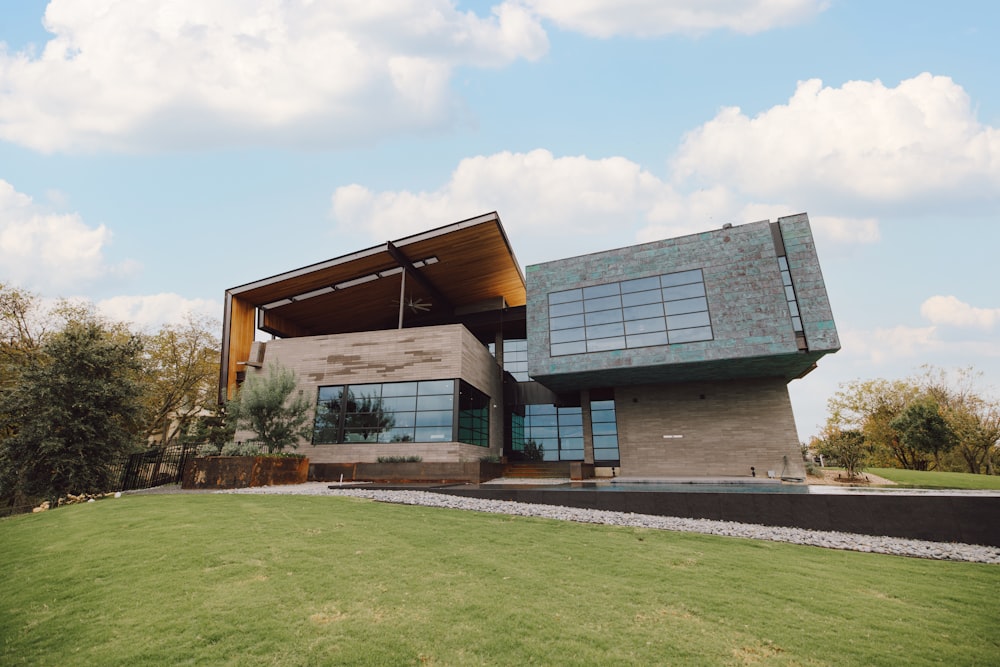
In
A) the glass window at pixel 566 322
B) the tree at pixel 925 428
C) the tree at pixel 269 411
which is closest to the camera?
the tree at pixel 269 411

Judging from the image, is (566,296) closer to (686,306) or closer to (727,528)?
(686,306)

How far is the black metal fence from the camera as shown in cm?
1627

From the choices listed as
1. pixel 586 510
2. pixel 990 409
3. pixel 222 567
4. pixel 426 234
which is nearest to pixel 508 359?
pixel 426 234

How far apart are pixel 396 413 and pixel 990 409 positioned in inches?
1663

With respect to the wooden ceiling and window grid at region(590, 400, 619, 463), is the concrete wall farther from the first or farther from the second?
the wooden ceiling

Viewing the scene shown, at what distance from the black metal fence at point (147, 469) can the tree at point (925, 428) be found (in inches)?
1543

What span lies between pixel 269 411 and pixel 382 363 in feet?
16.7

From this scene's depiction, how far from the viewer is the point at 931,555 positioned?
25.4ft

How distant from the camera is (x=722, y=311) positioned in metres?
19.3

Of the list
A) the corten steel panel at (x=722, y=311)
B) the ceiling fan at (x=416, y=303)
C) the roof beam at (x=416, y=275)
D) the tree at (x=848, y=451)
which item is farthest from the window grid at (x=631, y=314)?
the tree at (x=848, y=451)

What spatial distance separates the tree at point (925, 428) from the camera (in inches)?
1046

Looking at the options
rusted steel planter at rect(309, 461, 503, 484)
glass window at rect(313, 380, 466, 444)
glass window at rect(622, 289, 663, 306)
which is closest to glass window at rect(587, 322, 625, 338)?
glass window at rect(622, 289, 663, 306)

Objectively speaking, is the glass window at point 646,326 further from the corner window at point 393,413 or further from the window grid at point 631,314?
the corner window at point 393,413

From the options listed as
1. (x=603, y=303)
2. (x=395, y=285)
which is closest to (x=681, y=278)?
(x=603, y=303)
